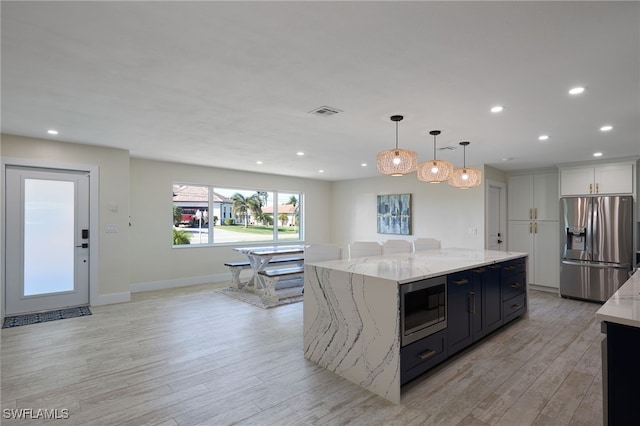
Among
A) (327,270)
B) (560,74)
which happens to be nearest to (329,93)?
(327,270)

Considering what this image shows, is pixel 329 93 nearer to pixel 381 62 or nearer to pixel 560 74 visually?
pixel 381 62

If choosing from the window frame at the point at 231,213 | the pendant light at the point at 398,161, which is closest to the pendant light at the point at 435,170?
the pendant light at the point at 398,161

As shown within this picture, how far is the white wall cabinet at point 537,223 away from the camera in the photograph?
6.11 m

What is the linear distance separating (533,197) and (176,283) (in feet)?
23.7

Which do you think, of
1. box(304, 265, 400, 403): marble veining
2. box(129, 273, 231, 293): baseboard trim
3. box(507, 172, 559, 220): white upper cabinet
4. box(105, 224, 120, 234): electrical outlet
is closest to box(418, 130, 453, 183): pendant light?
box(304, 265, 400, 403): marble veining

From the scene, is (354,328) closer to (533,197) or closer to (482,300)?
(482,300)

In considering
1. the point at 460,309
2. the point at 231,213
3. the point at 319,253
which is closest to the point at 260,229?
the point at 231,213

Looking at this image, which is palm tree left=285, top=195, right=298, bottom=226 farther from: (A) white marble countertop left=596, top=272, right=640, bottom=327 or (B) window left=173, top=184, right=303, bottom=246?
(A) white marble countertop left=596, top=272, right=640, bottom=327

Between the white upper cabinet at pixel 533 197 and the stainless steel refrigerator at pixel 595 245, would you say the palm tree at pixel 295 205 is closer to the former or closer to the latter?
the white upper cabinet at pixel 533 197

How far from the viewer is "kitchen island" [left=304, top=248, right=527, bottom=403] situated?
2434mm

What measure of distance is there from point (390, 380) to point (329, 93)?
7.68 feet

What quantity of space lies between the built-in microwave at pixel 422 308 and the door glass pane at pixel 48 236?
15.9 ft

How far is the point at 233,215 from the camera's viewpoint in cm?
741

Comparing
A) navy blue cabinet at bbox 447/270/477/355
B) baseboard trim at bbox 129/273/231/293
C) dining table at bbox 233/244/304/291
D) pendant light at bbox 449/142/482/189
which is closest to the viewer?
navy blue cabinet at bbox 447/270/477/355
